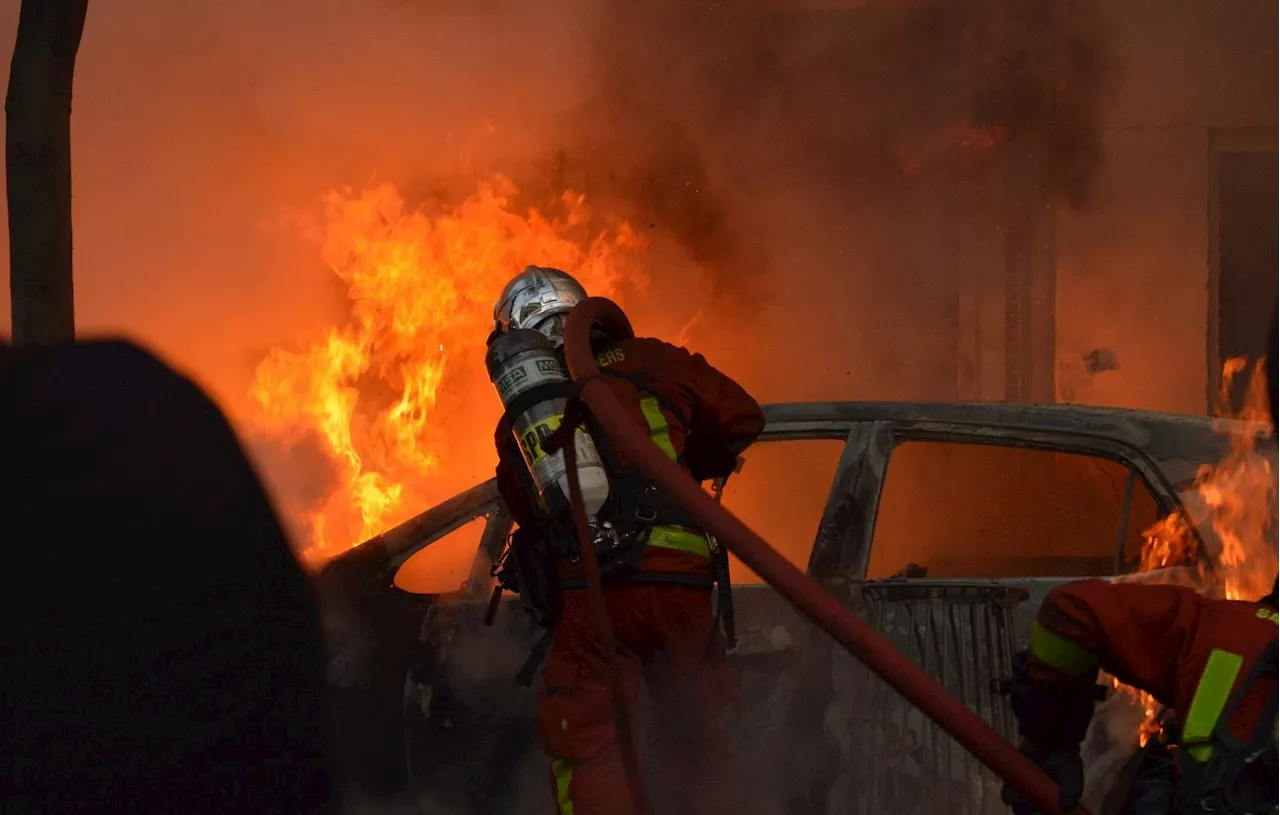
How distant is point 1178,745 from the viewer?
5.44 ft

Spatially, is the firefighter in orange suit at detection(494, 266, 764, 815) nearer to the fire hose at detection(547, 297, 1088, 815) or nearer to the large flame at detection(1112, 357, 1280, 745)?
the fire hose at detection(547, 297, 1088, 815)

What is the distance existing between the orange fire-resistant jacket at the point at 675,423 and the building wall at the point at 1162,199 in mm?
4798

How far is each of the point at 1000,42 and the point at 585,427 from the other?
5689 millimetres

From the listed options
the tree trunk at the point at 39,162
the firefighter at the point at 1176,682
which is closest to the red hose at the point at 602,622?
the firefighter at the point at 1176,682

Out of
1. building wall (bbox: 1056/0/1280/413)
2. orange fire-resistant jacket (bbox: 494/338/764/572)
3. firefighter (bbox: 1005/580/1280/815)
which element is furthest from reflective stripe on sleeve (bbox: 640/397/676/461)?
building wall (bbox: 1056/0/1280/413)

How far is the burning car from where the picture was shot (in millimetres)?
3303

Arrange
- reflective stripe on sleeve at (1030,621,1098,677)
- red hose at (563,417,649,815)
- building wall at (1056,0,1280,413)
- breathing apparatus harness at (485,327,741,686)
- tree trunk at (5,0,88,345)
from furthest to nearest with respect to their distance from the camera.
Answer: building wall at (1056,0,1280,413) < tree trunk at (5,0,88,345) < breathing apparatus harness at (485,327,741,686) < red hose at (563,417,649,815) < reflective stripe on sleeve at (1030,621,1098,677)

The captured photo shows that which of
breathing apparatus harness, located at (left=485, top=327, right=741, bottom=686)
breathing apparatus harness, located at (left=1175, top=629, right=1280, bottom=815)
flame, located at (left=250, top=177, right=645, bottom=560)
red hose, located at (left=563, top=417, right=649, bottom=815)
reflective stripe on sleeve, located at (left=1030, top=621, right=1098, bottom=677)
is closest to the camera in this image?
breathing apparatus harness, located at (left=1175, top=629, right=1280, bottom=815)

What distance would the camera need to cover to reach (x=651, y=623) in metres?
3.01

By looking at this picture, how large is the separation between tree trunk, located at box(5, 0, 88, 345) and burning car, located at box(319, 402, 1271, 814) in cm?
229

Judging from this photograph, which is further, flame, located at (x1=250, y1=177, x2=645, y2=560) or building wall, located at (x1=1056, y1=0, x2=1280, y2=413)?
building wall, located at (x1=1056, y1=0, x2=1280, y2=413)

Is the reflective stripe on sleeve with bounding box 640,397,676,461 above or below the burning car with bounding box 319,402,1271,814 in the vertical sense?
above

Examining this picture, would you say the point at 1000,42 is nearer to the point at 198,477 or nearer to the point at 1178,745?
the point at 198,477

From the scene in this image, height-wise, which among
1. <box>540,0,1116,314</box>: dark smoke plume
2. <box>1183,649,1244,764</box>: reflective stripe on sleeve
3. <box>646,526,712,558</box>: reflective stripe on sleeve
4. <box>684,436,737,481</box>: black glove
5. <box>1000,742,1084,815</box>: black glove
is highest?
<box>540,0,1116,314</box>: dark smoke plume
